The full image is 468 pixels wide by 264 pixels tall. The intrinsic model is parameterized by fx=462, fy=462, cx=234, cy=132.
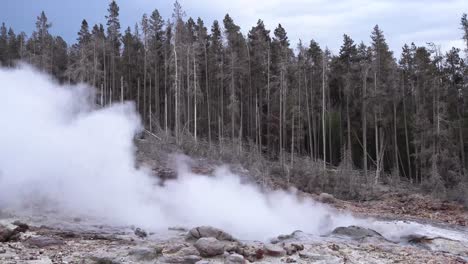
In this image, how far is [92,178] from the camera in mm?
17625

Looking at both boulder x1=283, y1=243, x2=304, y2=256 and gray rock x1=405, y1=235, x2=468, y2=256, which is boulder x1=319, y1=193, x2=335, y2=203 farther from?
boulder x1=283, y1=243, x2=304, y2=256

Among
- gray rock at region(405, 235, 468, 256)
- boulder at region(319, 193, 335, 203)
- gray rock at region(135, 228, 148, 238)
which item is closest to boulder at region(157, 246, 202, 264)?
gray rock at region(135, 228, 148, 238)

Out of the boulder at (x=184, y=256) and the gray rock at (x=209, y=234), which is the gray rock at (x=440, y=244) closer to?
the gray rock at (x=209, y=234)

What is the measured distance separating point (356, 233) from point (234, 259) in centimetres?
686

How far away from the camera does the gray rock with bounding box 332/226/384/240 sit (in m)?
16.3

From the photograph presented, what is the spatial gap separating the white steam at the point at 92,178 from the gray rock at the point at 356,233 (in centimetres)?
103

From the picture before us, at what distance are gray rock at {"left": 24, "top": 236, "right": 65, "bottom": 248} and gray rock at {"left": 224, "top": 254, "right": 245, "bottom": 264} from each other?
14.5 ft

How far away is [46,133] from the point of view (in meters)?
17.4

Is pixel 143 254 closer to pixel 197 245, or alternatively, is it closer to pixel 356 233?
pixel 197 245

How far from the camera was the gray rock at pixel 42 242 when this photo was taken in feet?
38.3

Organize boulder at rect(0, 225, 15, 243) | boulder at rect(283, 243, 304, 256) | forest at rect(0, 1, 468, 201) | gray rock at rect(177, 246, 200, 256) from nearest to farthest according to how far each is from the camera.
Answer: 1. boulder at rect(0, 225, 15, 243)
2. gray rock at rect(177, 246, 200, 256)
3. boulder at rect(283, 243, 304, 256)
4. forest at rect(0, 1, 468, 201)

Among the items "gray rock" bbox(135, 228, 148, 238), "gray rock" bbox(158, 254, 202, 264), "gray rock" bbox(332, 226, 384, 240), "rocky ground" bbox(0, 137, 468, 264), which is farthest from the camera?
"gray rock" bbox(332, 226, 384, 240)

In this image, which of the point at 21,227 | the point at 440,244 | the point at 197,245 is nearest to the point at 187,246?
the point at 197,245

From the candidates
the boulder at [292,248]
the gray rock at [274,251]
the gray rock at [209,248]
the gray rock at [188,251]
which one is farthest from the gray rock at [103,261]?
the boulder at [292,248]
